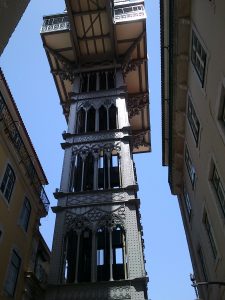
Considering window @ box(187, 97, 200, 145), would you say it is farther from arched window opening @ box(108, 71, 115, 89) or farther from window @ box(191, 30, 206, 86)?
arched window opening @ box(108, 71, 115, 89)

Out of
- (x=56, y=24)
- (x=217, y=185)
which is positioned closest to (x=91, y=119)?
(x=56, y=24)

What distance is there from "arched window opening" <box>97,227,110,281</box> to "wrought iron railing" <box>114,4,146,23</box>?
65.3ft

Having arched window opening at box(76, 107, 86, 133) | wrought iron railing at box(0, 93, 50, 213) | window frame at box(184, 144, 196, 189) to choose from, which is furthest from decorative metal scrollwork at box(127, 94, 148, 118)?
window frame at box(184, 144, 196, 189)

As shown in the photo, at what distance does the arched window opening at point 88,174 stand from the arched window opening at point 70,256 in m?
3.74

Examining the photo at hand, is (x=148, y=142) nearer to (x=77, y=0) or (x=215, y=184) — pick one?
(x=77, y=0)

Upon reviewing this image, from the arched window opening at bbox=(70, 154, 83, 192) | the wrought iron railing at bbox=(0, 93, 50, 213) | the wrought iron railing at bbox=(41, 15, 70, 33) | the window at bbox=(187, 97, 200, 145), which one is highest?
the wrought iron railing at bbox=(41, 15, 70, 33)

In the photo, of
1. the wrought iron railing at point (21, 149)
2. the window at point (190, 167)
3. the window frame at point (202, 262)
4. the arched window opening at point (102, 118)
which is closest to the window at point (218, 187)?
the window at point (190, 167)

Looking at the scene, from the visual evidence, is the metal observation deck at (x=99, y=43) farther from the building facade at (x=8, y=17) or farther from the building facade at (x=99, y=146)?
the building facade at (x=8, y=17)

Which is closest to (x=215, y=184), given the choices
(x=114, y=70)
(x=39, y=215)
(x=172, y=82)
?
(x=172, y=82)

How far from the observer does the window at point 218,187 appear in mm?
12070

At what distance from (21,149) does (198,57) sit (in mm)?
10051

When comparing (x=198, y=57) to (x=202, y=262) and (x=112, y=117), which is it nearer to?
(x=202, y=262)

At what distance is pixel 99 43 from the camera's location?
32.5 meters

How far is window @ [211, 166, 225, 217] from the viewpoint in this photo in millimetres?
12070
